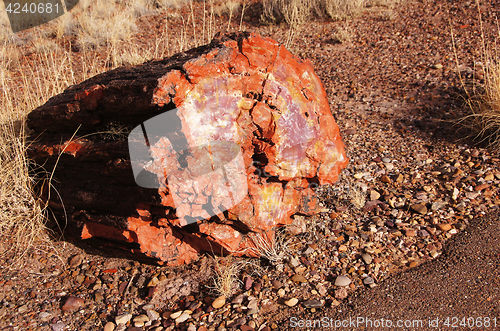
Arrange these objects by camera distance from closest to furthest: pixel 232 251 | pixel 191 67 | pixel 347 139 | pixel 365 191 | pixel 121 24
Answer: pixel 191 67
pixel 232 251
pixel 365 191
pixel 347 139
pixel 121 24

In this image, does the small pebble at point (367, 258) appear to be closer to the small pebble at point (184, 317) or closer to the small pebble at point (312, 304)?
the small pebble at point (312, 304)

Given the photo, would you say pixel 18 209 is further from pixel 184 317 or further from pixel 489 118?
pixel 489 118

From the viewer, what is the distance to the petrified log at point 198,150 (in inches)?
85.7

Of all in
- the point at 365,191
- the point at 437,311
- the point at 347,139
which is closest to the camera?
the point at 437,311

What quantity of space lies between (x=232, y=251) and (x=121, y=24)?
6.19m

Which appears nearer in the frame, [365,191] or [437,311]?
[437,311]

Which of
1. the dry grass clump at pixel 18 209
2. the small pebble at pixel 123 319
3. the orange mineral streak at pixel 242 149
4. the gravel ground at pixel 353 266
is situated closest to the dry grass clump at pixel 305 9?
the gravel ground at pixel 353 266

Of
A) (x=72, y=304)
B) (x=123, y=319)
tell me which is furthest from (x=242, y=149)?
(x=72, y=304)

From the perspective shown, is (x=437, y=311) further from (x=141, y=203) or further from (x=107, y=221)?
(x=107, y=221)

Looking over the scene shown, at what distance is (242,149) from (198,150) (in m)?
0.33

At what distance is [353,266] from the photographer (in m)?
2.49

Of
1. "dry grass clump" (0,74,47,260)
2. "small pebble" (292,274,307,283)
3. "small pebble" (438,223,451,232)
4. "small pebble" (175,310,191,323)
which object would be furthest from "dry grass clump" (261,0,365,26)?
"small pebble" (175,310,191,323)

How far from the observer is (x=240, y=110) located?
2371 mm

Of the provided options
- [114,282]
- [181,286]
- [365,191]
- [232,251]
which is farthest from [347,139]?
[114,282]
